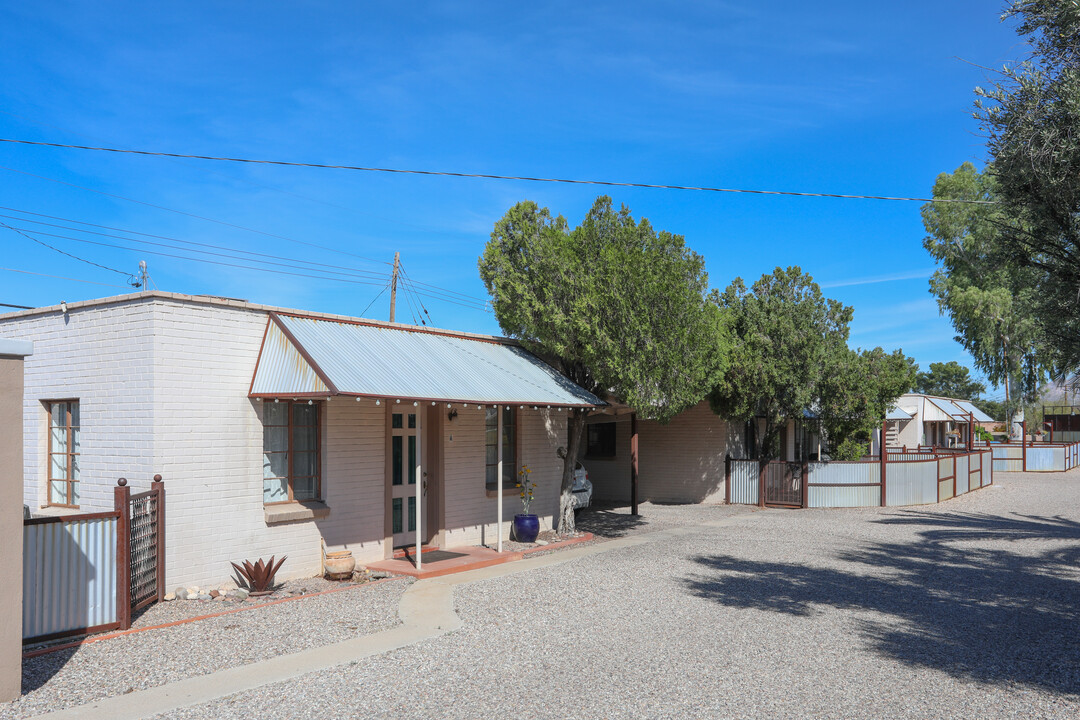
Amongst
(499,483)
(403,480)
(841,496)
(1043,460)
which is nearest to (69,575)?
(403,480)

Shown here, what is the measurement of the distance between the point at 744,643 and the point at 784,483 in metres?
13.3

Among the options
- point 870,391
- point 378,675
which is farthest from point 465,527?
point 870,391

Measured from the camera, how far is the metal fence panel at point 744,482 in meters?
21.0

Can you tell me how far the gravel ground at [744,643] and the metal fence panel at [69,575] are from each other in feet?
8.45

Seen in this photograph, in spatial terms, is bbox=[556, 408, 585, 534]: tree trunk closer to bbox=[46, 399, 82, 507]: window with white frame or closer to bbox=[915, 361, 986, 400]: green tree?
bbox=[46, 399, 82, 507]: window with white frame

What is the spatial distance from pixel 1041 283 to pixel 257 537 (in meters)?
9.44

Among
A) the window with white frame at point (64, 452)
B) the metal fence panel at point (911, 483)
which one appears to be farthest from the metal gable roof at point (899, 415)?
the window with white frame at point (64, 452)

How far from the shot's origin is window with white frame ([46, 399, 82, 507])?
10.5m

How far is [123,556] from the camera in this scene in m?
8.12

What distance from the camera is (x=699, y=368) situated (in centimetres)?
1385

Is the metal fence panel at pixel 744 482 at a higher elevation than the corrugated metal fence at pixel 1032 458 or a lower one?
higher

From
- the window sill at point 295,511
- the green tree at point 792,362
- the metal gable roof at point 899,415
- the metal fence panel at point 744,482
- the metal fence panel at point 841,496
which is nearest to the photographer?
the window sill at point 295,511

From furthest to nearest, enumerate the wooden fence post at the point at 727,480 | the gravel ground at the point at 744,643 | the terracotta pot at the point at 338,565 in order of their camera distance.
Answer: the wooden fence post at the point at 727,480, the terracotta pot at the point at 338,565, the gravel ground at the point at 744,643

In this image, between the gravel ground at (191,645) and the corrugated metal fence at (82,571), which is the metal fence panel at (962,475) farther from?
the corrugated metal fence at (82,571)
